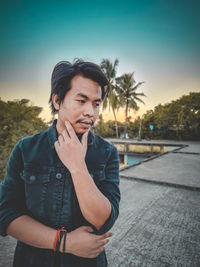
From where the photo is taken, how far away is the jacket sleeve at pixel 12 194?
81 cm

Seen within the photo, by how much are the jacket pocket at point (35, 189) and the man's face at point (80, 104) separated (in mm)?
382

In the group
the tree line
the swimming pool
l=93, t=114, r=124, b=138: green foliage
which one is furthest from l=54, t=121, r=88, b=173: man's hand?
l=93, t=114, r=124, b=138: green foliage

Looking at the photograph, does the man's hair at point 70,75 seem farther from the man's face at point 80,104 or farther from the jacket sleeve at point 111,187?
the jacket sleeve at point 111,187

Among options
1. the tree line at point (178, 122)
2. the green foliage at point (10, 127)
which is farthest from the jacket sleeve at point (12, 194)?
the tree line at point (178, 122)

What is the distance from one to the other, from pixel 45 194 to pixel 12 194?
195mm

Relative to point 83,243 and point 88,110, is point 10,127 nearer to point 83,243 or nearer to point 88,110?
point 88,110

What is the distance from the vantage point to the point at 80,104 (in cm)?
99

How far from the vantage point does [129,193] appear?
3.31 meters

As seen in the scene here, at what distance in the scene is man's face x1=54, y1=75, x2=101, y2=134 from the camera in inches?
38.5

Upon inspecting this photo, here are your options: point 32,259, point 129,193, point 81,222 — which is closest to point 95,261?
point 81,222

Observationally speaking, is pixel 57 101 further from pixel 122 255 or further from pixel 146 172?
pixel 146 172

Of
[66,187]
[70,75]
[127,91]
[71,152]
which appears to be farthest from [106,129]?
[71,152]

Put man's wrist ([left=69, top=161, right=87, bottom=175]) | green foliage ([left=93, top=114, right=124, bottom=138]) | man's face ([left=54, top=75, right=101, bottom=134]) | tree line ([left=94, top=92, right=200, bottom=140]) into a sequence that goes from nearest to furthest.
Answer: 1. man's wrist ([left=69, top=161, right=87, bottom=175])
2. man's face ([left=54, top=75, right=101, bottom=134])
3. tree line ([left=94, top=92, right=200, bottom=140])
4. green foliage ([left=93, top=114, right=124, bottom=138])

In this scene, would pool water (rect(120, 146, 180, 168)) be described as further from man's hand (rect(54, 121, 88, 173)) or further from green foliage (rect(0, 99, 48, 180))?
man's hand (rect(54, 121, 88, 173))
